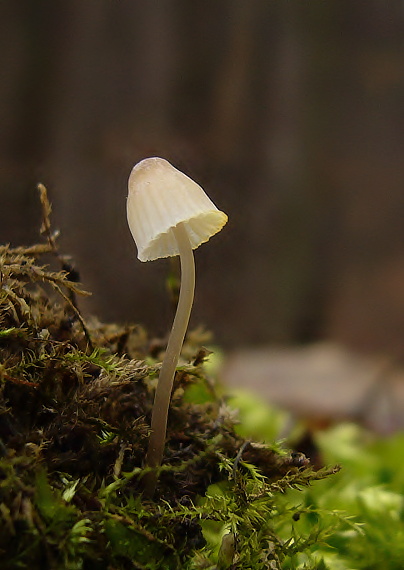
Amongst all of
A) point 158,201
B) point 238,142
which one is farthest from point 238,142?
point 158,201

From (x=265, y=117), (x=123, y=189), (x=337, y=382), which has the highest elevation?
(x=265, y=117)

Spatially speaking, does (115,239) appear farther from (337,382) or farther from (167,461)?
(167,461)

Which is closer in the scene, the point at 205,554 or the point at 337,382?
the point at 205,554

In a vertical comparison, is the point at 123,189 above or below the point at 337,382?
above

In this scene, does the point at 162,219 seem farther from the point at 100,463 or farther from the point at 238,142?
the point at 238,142

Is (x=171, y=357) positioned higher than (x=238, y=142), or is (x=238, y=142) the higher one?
(x=171, y=357)

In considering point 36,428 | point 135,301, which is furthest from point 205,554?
point 135,301
